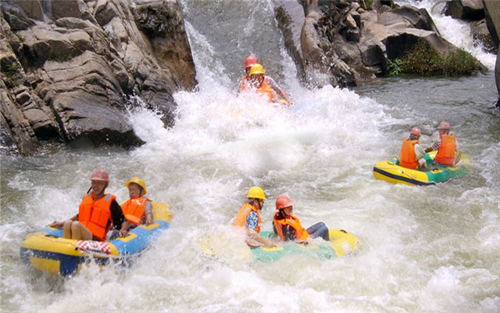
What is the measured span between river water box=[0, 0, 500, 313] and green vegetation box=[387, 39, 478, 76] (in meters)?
1.53

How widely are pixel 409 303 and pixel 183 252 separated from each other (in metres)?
2.27

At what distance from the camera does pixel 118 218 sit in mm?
5176

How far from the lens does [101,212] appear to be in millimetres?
5020

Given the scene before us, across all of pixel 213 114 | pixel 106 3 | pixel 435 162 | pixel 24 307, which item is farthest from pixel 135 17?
pixel 24 307

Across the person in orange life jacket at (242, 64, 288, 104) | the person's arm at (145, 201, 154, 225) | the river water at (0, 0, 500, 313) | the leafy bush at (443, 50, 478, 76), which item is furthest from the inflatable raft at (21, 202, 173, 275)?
the leafy bush at (443, 50, 478, 76)

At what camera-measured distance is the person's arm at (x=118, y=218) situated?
5117 mm

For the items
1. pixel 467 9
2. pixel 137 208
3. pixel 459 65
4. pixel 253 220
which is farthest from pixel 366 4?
pixel 137 208

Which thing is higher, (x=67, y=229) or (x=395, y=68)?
(x=67, y=229)

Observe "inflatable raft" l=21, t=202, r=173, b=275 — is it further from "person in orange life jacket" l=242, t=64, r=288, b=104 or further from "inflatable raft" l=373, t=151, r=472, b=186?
"person in orange life jacket" l=242, t=64, r=288, b=104

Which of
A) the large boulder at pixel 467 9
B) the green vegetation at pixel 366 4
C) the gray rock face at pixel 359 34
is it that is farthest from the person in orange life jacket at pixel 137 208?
the large boulder at pixel 467 9

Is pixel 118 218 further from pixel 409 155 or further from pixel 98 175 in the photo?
pixel 409 155

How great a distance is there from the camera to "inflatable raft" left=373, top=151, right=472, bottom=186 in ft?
23.6

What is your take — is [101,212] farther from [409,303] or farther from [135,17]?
[135,17]

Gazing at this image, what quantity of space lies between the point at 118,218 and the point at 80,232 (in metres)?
0.49
